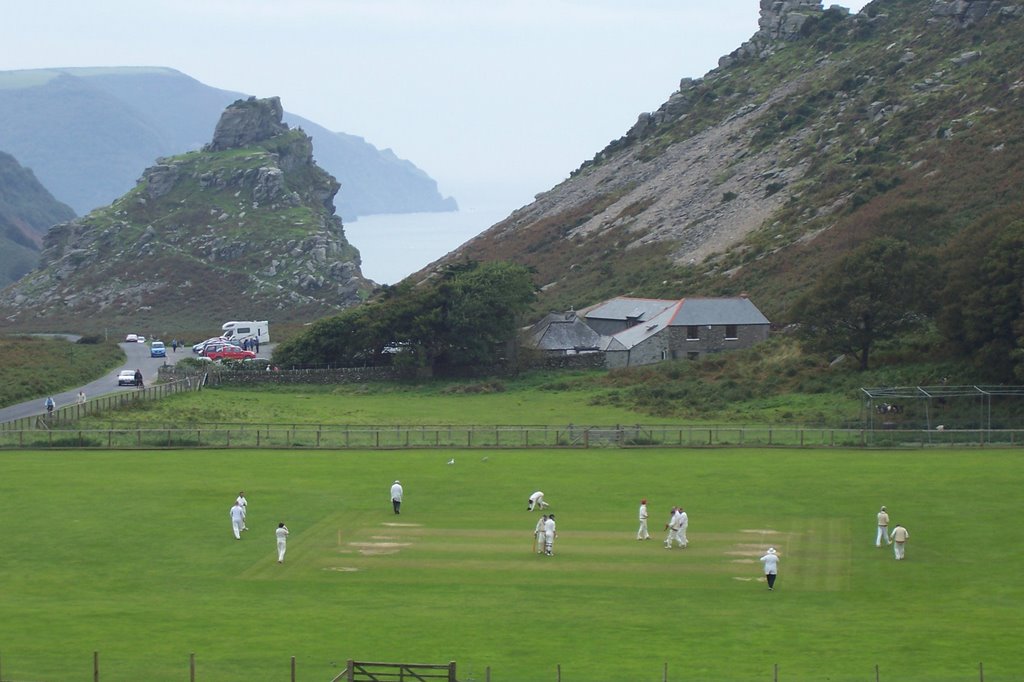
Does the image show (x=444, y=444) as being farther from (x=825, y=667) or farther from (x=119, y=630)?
(x=825, y=667)

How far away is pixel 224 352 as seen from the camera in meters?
126

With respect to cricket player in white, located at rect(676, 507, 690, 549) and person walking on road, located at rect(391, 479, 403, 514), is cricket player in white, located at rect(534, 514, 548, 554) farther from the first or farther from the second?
person walking on road, located at rect(391, 479, 403, 514)

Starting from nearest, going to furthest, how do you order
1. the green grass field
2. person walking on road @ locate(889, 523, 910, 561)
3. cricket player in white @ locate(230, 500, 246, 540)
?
1. the green grass field
2. person walking on road @ locate(889, 523, 910, 561)
3. cricket player in white @ locate(230, 500, 246, 540)

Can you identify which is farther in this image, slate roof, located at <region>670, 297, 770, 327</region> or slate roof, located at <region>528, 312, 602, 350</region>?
slate roof, located at <region>528, 312, 602, 350</region>

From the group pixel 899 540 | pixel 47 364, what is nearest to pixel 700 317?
pixel 47 364

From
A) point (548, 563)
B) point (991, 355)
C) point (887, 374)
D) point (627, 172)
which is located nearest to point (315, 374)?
point (887, 374)

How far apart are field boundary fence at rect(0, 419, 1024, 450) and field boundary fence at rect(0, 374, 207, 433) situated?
2590mm

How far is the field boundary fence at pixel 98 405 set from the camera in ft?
259

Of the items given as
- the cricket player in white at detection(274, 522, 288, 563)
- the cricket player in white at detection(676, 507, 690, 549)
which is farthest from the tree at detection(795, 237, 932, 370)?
the cricket player in white at detection(274, 522, 288, 563)

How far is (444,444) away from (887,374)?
30522 millimetres

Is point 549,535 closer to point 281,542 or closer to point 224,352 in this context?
point 281,542

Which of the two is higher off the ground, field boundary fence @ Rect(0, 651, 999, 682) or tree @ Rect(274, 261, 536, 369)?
tree @ Rect(274, 261, 536, 369)

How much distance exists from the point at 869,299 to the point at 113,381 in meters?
54.1

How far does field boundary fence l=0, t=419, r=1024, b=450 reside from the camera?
70.9 m
